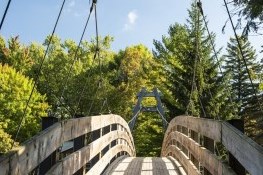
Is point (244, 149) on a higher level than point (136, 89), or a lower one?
lower

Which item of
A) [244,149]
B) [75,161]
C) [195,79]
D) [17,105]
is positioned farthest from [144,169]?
[17,105]

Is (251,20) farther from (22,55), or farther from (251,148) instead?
(22,55)

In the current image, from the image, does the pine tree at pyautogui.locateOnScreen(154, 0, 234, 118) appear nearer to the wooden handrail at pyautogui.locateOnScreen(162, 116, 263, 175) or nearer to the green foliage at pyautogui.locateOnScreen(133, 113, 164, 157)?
the green foliage at pyautogui.locateOnScreen(133, 113, 164, 157)

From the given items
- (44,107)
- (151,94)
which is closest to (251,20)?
(151,94)

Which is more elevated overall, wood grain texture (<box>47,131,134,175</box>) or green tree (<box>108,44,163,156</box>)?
green tree (<box>108,44,163,156</box>)

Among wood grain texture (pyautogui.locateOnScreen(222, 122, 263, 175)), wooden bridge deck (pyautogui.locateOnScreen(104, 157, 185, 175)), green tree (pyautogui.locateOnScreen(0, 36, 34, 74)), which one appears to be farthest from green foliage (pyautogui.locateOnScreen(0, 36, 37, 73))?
wood grain texture (pyautogui.locateOnScreen(222, 122, 263, 175))

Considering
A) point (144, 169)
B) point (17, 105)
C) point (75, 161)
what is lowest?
point (144, 169)

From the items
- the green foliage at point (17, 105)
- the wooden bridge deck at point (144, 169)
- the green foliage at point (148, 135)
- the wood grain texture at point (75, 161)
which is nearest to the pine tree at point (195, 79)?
the green foliage at point (148, 135)

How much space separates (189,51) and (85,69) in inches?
818

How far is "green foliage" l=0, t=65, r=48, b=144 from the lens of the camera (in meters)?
37.5

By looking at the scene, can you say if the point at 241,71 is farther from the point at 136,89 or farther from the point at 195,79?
the point at 195,79

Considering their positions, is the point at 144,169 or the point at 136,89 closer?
the point at 144,169

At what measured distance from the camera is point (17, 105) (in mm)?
38031

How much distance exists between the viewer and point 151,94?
95.2 feet
